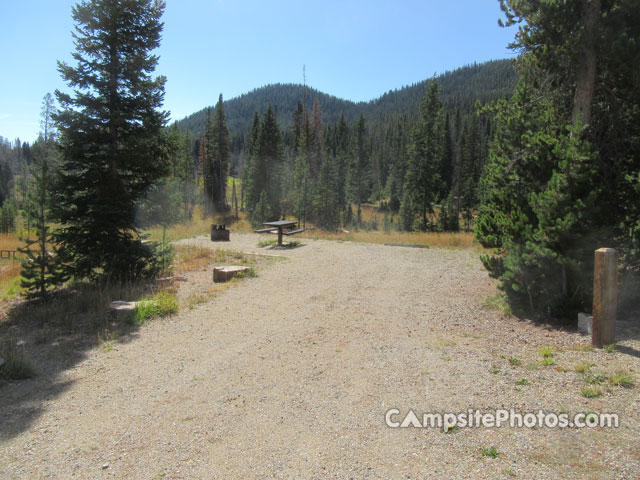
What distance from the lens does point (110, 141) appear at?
32.9ft

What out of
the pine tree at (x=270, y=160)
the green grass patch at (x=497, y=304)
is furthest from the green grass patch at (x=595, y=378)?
the pine tree at (x=270, y=160)

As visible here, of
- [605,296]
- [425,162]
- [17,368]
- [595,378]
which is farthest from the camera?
[425,162]

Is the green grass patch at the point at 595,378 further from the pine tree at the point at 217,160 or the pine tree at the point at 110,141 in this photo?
the pine tree at the point at 217,160

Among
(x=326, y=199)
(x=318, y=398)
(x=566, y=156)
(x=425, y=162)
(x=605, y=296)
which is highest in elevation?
(x=425, y=162)

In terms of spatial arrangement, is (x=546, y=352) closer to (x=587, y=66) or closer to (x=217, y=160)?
(x=587, y=66)

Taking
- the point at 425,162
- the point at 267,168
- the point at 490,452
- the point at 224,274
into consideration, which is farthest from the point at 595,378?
the point at 267,168

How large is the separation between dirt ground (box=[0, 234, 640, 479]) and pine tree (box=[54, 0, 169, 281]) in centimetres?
411

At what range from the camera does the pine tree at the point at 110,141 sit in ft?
31.2

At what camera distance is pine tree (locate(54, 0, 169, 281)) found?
951 centimetres

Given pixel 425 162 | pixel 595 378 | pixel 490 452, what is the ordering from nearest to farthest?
pixel 490 452 → pixel 595 378 → pixel 425 162

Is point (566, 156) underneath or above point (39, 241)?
above

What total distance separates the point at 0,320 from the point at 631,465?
10.5m

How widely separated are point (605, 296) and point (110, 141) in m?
11.4

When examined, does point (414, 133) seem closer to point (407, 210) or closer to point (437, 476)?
point (407, 210)
